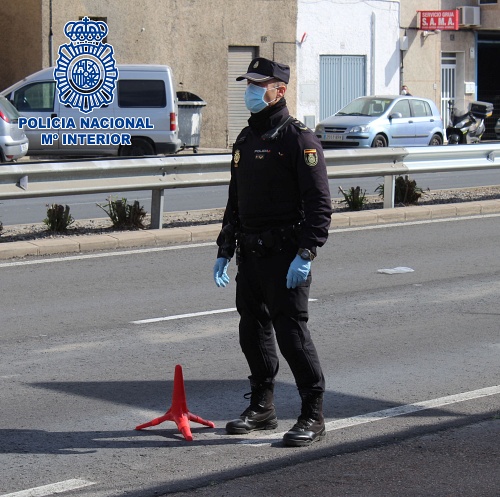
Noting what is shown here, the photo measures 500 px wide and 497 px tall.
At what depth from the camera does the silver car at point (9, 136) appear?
73.9 ft

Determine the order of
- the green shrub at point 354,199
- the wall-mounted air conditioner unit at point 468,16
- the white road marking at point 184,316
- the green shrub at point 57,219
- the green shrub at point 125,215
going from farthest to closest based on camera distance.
A: the wall-mounted air conditioner unit at point 468,16 < the green shrub at point 354,199 < the green shrub at point 125,215 < the green shrub at point 57,219 < the white road marking at point 184,316

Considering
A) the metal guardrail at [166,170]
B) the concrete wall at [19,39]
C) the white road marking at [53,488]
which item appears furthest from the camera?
the concrete wall at [19,39]

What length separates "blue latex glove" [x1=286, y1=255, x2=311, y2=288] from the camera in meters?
5.51

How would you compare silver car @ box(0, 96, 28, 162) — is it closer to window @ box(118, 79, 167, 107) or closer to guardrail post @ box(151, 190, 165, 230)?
window @ box(118, 79, 167, 107)

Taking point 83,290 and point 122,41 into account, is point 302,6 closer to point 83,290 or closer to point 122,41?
point 122,41

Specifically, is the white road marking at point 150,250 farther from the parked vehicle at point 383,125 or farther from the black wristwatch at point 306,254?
the parked vehicle at point 383,125

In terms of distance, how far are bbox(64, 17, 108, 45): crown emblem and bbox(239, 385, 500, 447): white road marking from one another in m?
25.1

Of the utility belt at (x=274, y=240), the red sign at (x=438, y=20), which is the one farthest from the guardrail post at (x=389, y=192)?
the red sign at (x=438, y=20)

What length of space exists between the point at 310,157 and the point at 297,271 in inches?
23.1

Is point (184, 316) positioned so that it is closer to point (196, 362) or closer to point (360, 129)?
point (196, 362)

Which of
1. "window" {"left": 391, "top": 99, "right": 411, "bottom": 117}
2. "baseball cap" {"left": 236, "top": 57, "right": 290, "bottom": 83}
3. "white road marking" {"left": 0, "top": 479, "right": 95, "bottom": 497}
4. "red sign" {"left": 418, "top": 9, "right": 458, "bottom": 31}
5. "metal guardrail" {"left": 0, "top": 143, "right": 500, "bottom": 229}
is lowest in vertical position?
"white road marking" {"left": 0, "top": 479, "right": 95, "bottom": 497}

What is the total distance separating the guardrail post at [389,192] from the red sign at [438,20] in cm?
2252

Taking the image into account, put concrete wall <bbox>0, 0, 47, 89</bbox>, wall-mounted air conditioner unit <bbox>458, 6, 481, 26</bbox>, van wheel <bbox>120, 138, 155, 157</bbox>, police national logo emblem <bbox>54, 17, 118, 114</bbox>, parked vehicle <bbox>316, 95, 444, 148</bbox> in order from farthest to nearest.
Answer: wall-mounted air conditioner unit <bbox>458, 6, 481, 26</bbox> < concrete wall <bbox>0, 0, 47, 89</bbox> < parked vehicle <bbox>316, 95, 444, 148</bbox> < police national logo emblem <bbox>54, 17, 118, 114</bbox> < van wheel <bbox>120, 138, 155, 157</bbox>

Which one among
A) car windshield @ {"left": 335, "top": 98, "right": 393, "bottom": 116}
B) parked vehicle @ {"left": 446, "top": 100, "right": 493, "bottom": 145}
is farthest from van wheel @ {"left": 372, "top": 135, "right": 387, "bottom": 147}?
parked vehicle @ {"left": 446, "top": 100, "right": 493, "bottom": 145}
